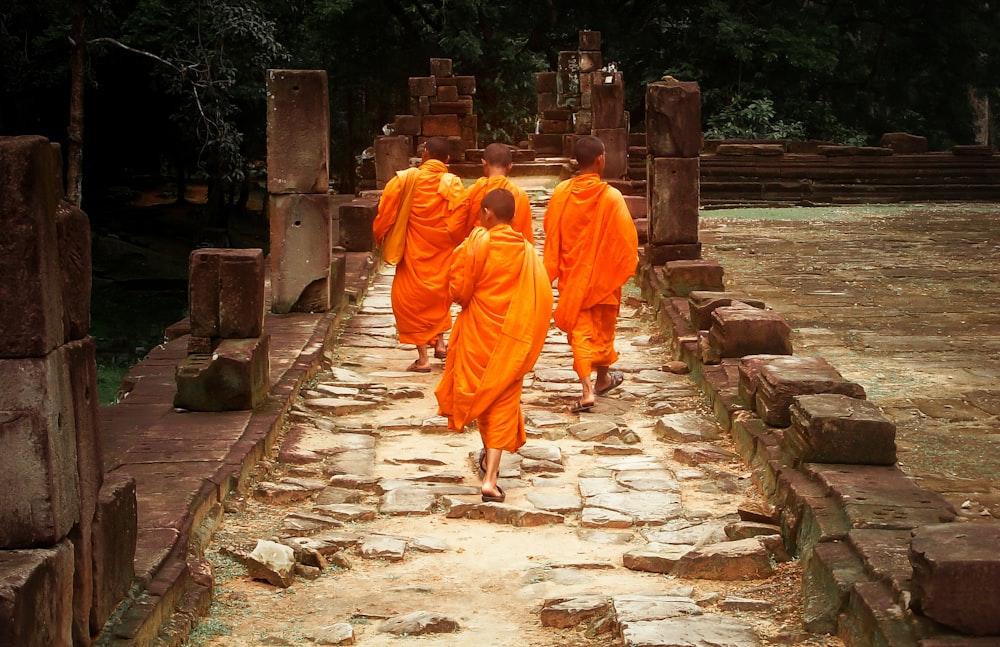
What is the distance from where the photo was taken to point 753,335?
28.2 feet

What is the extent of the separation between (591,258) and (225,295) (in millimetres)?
2391

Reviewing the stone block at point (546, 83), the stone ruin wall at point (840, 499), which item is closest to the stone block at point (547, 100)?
the stone block at point (546, 83)

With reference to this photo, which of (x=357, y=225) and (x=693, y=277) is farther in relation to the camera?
(x=357, y=225)

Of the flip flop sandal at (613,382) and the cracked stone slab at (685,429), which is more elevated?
the flip flop sandal at (613,382)

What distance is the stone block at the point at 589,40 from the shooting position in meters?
26.8

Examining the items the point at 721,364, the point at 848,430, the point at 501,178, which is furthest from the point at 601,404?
the point at 848,430

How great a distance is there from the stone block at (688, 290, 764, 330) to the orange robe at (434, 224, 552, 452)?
262cm

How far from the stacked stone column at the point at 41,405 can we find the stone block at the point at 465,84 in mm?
26027

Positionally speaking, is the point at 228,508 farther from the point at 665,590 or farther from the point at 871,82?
the point at 871,82

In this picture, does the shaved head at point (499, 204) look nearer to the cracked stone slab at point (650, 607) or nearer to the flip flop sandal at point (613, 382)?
the flip flop sandal at point (613, 382)

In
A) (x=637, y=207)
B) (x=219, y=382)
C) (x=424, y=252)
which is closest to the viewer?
(x=219, y=382)

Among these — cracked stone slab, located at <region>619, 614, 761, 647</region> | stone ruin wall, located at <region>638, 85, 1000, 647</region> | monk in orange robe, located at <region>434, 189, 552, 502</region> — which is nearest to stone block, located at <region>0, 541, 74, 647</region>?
cracked stone slab, located at <region>619, 614, 761, 647</region>

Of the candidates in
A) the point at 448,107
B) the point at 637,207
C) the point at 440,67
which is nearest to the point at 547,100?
the point at 448,107

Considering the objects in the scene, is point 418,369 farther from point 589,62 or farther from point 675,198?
point 589,62
